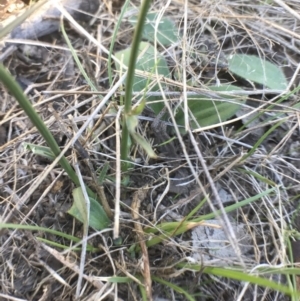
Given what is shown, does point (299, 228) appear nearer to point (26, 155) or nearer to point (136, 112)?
point (136, 112)

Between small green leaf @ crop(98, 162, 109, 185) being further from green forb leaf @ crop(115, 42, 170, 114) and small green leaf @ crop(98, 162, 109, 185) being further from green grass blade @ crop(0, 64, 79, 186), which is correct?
green forb leaf @ crop(115, 42, 170, 114)

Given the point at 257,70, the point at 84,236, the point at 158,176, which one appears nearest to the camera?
the point at 84,236

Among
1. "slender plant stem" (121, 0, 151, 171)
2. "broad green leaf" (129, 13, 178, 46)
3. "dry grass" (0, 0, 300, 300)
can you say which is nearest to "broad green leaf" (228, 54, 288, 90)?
"dry grass" (0, 0, 300, 300)

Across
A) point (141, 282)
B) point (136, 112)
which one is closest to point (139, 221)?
point (141, 282)

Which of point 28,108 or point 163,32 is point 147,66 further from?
point 28,108

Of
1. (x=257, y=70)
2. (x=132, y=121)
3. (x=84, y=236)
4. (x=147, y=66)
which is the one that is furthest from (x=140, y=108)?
(x=257, y=70)

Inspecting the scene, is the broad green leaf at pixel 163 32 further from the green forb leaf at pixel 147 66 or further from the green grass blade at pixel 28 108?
the green grass blade at pixel 28 108
